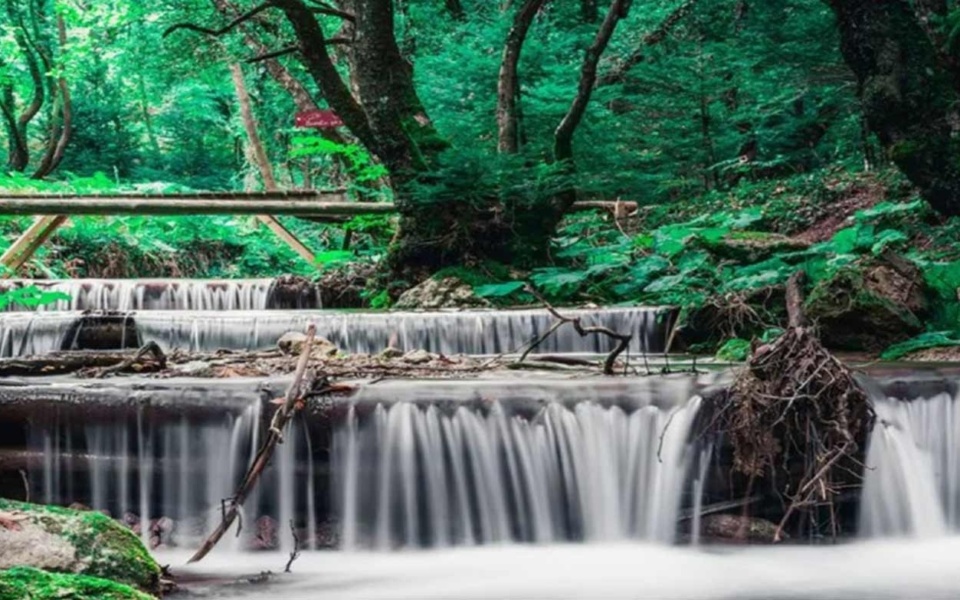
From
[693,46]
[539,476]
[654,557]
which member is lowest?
[654,557]

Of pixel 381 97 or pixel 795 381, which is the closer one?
pixel 795 381

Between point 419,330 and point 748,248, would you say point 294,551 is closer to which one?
point 419,330

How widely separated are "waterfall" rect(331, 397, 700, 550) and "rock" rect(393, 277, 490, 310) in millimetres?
5040

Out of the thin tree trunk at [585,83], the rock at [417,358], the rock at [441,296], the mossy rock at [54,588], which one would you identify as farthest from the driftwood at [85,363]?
the thin tree trunk at [585,83]

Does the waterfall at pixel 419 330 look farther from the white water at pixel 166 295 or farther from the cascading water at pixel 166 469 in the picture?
the cascading water at pixel 166 469

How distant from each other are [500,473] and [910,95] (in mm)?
5483

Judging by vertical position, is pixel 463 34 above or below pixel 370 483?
above

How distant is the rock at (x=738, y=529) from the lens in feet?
15.0

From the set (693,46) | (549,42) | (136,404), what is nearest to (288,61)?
(549,42)

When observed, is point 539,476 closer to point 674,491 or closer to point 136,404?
point 674,491

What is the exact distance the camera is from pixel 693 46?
16656 millimetres

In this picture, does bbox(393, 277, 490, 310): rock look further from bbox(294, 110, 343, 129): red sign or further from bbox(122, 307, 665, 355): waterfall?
bbox(294, 110, 343, 129): red sign

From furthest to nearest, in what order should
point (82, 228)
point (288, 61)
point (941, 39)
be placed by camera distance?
point (288, 61), point (82, 228), point (941, 39)

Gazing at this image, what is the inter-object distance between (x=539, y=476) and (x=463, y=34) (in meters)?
13.1
